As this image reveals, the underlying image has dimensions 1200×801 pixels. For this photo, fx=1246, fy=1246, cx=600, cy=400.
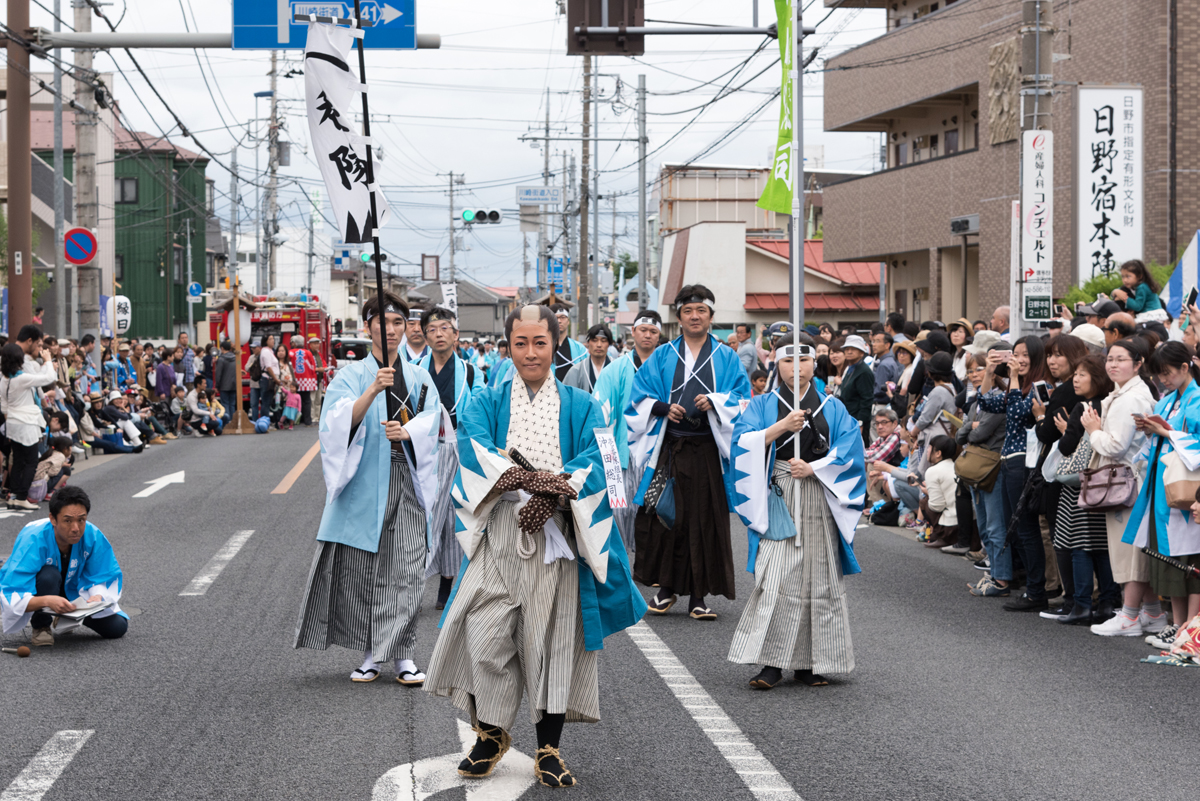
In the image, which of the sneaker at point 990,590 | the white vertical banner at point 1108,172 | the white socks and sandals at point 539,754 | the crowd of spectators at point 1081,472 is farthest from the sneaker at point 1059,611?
the white vertical banner at point 1108,172

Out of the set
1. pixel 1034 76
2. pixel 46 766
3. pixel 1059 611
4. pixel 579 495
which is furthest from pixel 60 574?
pixel 1034 76

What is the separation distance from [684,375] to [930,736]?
3.49 m

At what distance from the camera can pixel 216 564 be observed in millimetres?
9883

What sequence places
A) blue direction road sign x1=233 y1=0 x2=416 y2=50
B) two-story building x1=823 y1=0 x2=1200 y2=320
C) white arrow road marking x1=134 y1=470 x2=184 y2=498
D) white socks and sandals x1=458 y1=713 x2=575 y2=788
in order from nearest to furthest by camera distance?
white socks and sandals x1=458 y1=713 x2=575 y2=788, white arrow road marking x1=134 y1=470 x2=184 y2=498, blue direction road sign x1=233 y1=0 x2=416 y2=50, two-story building x1=823 y1=0 x2=1200 y2=320

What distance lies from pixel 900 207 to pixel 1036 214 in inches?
734

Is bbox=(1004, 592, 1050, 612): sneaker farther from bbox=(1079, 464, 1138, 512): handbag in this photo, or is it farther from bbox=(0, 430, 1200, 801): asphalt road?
bbox=(1079, 464, 1138, 512): handbag

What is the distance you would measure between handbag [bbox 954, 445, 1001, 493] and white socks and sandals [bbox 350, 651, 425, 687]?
4.81 metres

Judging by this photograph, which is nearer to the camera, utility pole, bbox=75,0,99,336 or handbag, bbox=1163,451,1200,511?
handbag, bbox=1163,451,1200,511

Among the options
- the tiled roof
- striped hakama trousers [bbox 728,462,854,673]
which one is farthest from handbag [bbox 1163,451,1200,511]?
the tiled roof

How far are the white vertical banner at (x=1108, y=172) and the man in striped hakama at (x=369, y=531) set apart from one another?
13.3 metres

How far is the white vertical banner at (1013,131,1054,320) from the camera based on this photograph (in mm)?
11422

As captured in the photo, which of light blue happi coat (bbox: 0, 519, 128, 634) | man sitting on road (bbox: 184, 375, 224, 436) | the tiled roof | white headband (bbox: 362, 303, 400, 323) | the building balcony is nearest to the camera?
white headband (bbox: 362, 303, 400, 323)

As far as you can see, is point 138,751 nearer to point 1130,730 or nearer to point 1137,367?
point 1130,730

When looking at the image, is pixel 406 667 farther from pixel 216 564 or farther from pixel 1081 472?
pixel 1081 472
